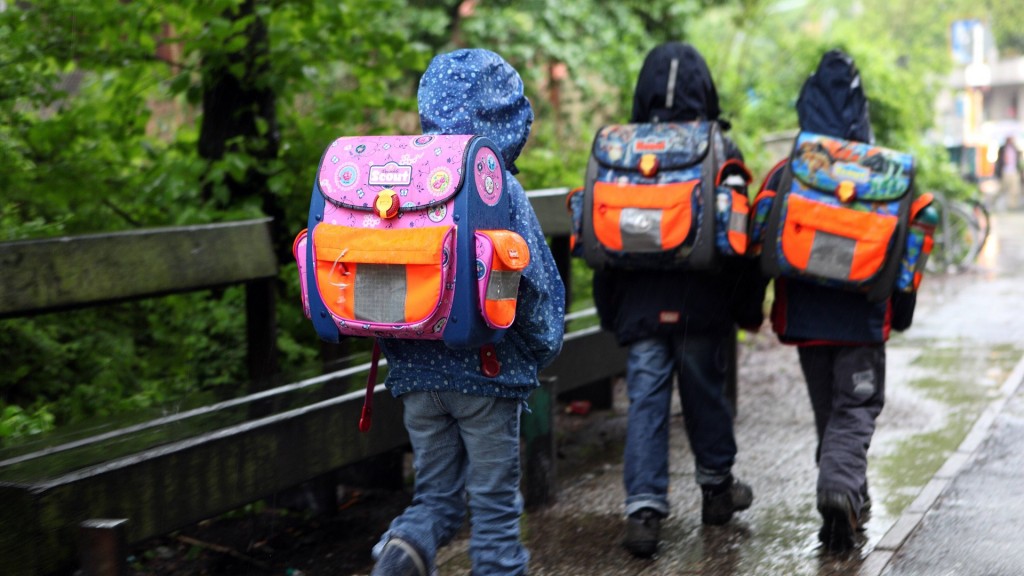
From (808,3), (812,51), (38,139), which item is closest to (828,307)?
(38,139)

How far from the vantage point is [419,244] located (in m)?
3.57

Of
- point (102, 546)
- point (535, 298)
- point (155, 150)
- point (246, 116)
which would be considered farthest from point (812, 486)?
point (155, 150)

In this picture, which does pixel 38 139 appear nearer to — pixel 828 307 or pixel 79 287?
pixel 79 287

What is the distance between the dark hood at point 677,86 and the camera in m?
5.09

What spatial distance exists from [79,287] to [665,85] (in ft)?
7.81

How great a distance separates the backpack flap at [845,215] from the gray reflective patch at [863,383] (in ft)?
1.20

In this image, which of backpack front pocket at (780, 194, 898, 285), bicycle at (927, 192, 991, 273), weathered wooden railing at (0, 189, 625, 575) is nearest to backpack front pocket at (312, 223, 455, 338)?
weathered wooden railing at (0, 189, 625, 575)

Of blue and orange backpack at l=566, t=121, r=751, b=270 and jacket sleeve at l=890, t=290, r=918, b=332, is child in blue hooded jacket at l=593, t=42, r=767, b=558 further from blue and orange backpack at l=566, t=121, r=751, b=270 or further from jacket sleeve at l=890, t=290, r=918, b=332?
jacket sleeve at l=890, t=290, r=918, b=332

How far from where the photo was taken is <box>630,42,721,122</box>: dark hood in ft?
16.7

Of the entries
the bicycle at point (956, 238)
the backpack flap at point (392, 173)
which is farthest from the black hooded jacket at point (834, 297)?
the bicycle at point (956, 238)

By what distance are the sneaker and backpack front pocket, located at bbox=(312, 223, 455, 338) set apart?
661mm

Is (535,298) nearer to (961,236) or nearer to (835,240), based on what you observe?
(835,240)

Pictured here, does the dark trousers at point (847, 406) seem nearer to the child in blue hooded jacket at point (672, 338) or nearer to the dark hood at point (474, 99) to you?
the child in blue hooded jacket at point (672, 338)

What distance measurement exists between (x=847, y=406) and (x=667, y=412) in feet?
2.33
